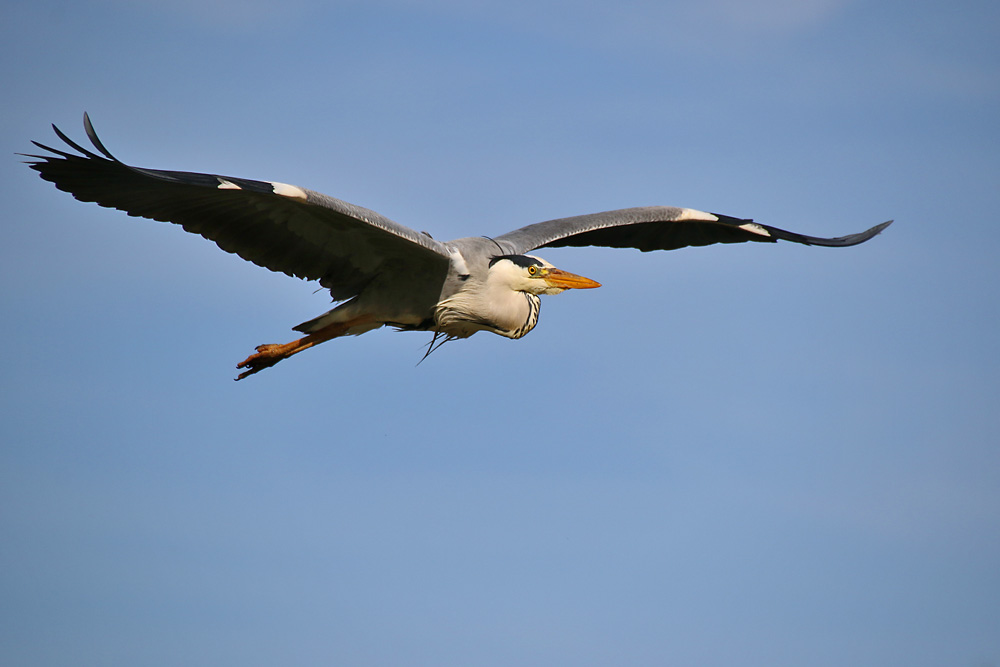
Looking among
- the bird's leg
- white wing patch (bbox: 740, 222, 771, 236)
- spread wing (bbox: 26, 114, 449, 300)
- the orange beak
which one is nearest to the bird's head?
the orange beak

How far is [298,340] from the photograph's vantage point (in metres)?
10.1

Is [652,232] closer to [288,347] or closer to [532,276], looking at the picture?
[532,276]

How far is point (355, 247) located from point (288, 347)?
1231mm

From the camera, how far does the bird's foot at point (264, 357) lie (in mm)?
10000

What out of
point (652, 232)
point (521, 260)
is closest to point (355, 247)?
point (521, 260)

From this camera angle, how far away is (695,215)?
38.0 feet

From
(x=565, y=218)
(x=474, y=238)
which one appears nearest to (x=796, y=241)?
(x=565, y=218)

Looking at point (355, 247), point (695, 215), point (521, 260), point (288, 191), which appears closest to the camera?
point (288, 191)

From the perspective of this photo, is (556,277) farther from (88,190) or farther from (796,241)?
(88,190)

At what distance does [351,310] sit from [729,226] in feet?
14.2

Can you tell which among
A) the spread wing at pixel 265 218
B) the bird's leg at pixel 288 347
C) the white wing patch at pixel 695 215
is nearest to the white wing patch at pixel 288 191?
the spread wing at pixel 265 218

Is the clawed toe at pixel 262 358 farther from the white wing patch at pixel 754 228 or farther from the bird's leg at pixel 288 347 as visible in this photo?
the white wing patch at pixel 754 228

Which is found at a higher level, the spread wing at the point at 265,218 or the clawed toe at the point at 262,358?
the spread wing at the point at 265,218

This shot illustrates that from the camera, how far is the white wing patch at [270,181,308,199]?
27.2 ft
